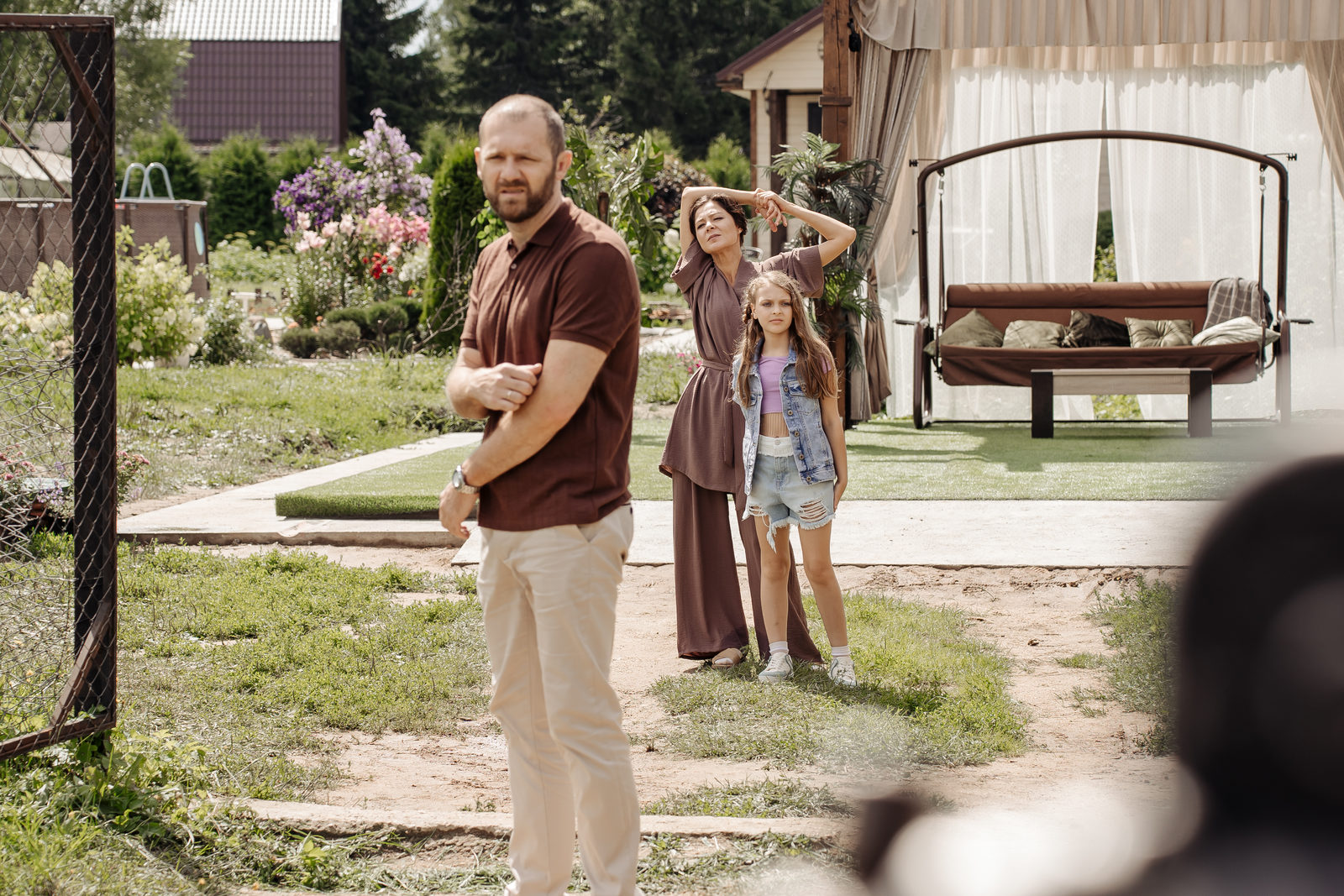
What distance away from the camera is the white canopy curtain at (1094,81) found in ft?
36.0

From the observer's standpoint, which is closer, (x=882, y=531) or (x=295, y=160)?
(x=882, y=531)

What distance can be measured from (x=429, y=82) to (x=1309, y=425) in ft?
149

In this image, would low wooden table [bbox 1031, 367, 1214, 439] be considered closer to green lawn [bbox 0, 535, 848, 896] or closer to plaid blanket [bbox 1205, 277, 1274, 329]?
plaid blanket [bbox 1205, 277, 1274, 329]

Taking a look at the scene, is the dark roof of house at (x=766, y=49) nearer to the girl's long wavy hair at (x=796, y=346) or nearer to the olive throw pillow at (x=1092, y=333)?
the olive throw pillow at (x=1092, y=333)

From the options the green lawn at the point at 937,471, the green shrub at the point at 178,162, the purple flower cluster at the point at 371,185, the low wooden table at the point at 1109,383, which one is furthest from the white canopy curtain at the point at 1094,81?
the green shrub at the point at 178,162

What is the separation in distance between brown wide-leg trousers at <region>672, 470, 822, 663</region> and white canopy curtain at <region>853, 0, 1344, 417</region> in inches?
288

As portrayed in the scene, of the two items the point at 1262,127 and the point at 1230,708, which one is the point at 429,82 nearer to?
the point at 1262,127

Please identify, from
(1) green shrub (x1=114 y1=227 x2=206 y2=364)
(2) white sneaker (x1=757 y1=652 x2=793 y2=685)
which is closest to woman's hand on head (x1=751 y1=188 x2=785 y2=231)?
(2) white sneaker (x1=757 y1=652 x2=793 y2=685)

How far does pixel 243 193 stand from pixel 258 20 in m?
18.6

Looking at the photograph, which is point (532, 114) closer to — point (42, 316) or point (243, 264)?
point (42, 316)

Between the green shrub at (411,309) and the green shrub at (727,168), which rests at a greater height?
the green shrub at (727,168)

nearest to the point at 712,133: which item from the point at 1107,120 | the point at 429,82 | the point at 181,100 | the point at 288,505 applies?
the point at 429,82

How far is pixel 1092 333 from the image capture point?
11.8m

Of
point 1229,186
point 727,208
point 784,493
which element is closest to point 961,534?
point 784,493
